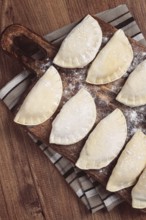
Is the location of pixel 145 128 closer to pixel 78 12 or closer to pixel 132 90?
pixel 132 90

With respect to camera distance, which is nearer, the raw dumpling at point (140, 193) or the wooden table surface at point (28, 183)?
the raw dumpling at point (140, 193)

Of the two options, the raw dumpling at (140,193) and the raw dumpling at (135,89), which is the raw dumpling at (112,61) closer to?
the raw dumpling at (135,89)

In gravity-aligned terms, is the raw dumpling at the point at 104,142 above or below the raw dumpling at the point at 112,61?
below

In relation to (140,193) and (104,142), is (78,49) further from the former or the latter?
(140,193)

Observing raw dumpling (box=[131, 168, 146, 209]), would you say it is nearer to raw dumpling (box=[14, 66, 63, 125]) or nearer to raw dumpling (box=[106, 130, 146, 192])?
raw dumpling (box=[106, 130, 146, 192])

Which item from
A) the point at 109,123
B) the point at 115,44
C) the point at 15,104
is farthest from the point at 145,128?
the point at 15,104

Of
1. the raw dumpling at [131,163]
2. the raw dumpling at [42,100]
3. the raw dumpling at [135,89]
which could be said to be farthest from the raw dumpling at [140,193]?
the raw dumpling at [42,100]

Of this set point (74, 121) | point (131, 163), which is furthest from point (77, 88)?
point (131, 163)
